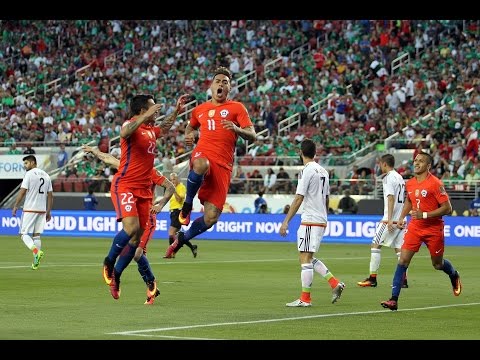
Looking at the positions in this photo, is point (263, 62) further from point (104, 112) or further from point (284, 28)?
point (104, 112)

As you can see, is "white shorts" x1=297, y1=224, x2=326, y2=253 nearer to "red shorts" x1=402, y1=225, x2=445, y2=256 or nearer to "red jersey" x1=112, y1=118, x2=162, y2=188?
"red shorts" x1=402, y1=225, x2=445, y2=256

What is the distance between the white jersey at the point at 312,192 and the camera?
15969mm

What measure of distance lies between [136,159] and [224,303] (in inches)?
103

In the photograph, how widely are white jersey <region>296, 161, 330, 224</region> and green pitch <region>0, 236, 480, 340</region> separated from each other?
4.32ft

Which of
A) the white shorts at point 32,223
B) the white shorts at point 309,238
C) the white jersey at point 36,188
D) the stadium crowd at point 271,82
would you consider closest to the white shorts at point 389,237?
the white shorts at point 309,238

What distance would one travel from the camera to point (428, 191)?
52.0 ft

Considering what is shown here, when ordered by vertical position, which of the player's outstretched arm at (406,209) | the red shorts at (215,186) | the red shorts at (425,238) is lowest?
the red shorts at (425,238)

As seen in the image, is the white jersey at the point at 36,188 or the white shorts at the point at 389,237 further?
the white jersey at the point at 36,188

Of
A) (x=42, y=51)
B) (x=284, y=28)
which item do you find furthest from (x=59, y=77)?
(x=284, y=28)

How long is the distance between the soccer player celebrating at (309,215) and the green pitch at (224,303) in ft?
1.20

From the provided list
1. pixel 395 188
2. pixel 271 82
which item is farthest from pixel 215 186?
pixel 271 82

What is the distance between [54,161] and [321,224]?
110 feet

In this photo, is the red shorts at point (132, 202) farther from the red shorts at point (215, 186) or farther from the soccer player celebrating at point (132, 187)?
the red shorts at point (215, 186)

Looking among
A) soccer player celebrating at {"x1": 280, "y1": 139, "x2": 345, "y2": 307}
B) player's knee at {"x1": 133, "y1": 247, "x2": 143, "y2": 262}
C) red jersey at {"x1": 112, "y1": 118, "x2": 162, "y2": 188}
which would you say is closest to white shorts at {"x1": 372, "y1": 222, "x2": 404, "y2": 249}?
soccer player celebrating at {"x1": 280, "y1": 139, "x2": 345, "y2": 307}
